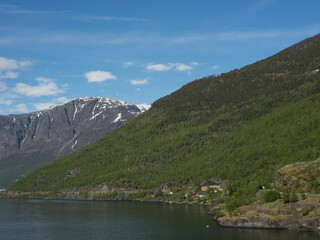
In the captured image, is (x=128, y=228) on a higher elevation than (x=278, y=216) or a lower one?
lower

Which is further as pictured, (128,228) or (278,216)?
(128,228)

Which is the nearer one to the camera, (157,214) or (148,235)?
(148,235)

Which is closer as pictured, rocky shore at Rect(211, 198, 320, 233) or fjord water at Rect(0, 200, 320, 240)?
fjord water at Rect(0, 200, 320, 240)

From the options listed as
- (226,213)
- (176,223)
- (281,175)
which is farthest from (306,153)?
(176,223)

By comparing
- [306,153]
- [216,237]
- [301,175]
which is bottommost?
[216,237]

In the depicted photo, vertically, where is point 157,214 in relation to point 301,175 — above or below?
below

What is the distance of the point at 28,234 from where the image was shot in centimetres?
13000

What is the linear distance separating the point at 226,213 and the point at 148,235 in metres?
33.3

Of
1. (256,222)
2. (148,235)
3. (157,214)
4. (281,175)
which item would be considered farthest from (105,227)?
(281,175)

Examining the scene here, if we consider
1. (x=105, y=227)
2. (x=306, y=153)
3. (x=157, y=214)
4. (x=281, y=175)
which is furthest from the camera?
(x=306, y=153)

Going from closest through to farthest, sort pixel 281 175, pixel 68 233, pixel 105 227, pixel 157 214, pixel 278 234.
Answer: pixel 278 234 < pixel 68 233 < pixel 105 227 < pixel 281 175 < pixel 157 214

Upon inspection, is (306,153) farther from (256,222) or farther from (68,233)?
(68,233)

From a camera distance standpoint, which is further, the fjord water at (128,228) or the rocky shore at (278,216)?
the rocky shore at (278,216)

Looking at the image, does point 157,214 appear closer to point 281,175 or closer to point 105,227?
point 105,227
